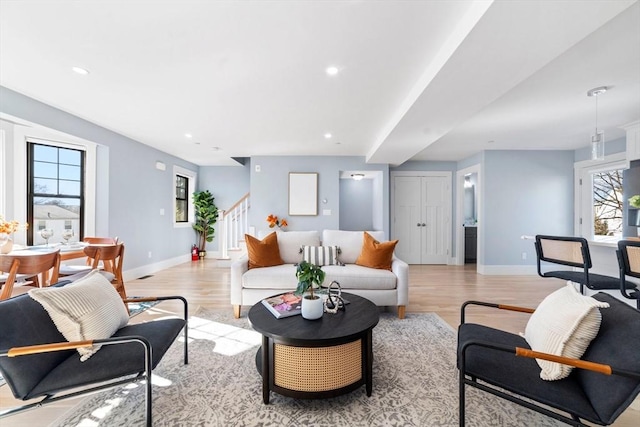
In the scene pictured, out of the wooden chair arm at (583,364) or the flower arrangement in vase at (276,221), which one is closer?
the wooden chair arm at (583,364)

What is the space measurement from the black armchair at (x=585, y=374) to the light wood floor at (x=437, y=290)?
94cm

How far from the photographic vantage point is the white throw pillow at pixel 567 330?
125cm

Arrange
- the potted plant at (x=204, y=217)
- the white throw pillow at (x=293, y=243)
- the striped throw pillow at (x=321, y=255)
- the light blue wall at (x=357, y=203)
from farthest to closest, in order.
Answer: the light blue wall at (x=357, y=203), the potted plant at (x=204, y=217), the white throw pillow at (x=293, y=243), the striped throw pillow at (x=321, y=255)

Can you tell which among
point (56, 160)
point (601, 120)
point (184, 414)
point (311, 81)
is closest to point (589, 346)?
point (184, 414)

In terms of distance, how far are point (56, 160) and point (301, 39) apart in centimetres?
415

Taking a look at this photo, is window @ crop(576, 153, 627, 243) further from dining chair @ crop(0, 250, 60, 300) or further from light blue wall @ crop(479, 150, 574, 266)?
dining chair @ crop(0, 250, 60, 300)

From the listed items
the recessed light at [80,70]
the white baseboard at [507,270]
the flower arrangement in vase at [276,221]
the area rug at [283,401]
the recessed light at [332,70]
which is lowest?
the area rug at [283,401]

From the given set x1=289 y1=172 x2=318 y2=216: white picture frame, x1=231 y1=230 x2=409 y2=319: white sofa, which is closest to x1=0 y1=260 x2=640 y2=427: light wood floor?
x1=231 y1=230 x2=409 y2=319: white sofa

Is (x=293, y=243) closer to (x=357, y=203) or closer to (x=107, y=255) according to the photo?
(x=107, y=255)

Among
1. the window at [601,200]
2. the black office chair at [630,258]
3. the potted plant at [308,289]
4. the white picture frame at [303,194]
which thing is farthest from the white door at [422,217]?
the potted plant at [308,289]

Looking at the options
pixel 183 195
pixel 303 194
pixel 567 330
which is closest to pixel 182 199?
pixel 183 195

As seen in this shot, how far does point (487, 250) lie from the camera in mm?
5238

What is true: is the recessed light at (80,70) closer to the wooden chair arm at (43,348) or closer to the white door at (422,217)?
the wooden chair arm at (43,348)

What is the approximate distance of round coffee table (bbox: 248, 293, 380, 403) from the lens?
1577 millimetres
